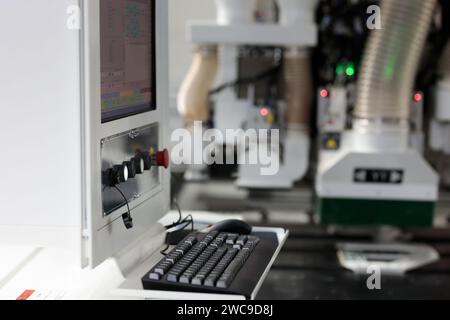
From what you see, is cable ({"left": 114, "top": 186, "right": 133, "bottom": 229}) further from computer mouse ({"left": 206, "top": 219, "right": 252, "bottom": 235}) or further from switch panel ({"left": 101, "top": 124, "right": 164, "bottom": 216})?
computer mouse ({"left": 206, "top": 219, "right": 252, "bottom": 235})

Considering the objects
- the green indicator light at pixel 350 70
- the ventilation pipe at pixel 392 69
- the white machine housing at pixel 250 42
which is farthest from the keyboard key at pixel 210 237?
the green indicator light at pixel 350 70

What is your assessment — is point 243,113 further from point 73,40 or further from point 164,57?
point 73,40

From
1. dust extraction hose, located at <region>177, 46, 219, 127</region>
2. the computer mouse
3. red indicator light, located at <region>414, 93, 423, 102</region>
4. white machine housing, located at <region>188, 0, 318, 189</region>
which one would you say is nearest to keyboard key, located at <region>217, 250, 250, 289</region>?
the computer mouse

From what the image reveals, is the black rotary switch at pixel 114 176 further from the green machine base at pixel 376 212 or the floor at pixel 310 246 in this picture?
the green machine base at pixel 376 212

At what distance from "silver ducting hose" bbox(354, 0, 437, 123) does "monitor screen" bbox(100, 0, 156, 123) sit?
1.64 metres

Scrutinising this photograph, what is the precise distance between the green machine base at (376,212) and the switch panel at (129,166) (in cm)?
171

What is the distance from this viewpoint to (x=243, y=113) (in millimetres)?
3434

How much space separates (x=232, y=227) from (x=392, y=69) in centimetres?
173

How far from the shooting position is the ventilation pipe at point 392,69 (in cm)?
285

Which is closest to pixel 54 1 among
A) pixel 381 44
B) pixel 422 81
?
pixel 381 44

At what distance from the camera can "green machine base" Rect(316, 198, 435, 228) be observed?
3.04m

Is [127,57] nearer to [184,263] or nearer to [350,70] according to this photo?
[184,263]

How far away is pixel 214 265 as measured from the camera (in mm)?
1157

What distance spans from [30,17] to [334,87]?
93.4 inches
